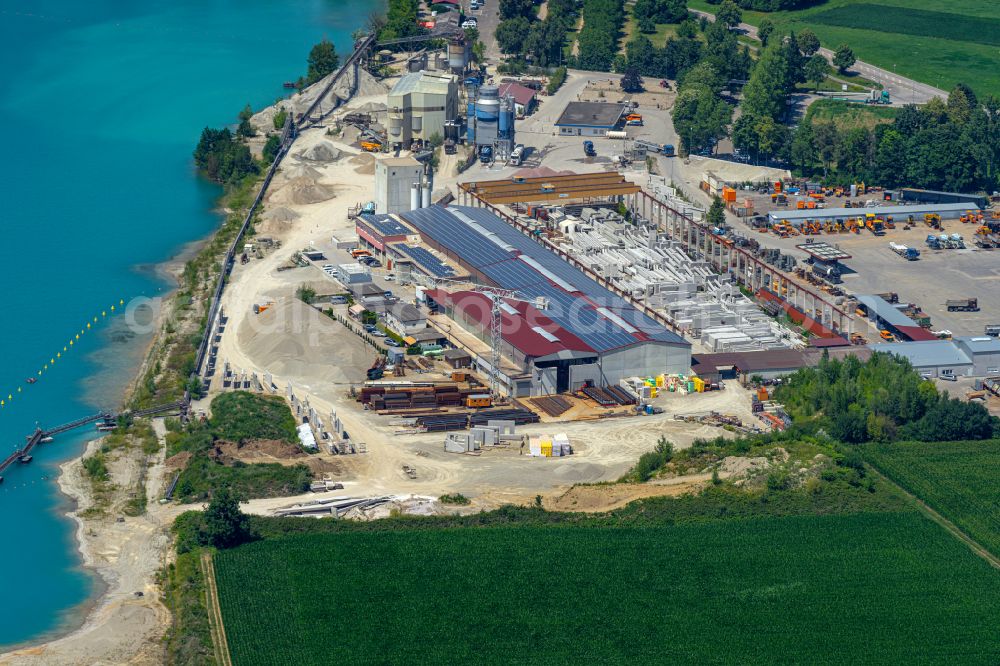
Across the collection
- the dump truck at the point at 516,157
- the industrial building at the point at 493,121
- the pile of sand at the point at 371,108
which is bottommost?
the dump truck at the point at 516,157

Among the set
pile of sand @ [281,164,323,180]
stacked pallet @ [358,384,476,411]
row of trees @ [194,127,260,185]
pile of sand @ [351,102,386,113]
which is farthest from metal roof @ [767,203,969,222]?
stacked pallet @ [358,384,476,411]

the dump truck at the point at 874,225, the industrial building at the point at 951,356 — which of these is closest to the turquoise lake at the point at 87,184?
the industrial building at the point at 951,356

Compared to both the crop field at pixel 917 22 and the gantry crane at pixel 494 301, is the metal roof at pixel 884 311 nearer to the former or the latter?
the gantry crane at pixel 494 301

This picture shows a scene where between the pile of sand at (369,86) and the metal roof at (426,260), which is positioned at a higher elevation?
the pile of sand at (369,86)

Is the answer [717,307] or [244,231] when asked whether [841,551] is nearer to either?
[717,307]

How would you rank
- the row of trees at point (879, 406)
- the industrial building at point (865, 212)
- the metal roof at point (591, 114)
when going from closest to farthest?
the row of trees at point (879, 406) < the industrial building at point (865, 212) < the metal roof at point (591, 114)

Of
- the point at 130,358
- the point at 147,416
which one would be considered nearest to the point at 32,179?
the point at 130,358

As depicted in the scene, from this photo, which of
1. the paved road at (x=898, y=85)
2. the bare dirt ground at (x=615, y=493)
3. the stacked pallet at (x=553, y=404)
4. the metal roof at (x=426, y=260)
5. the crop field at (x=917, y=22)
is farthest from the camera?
the crop field at (x=917, y=22)

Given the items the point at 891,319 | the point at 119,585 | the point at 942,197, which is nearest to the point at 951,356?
the point at 891,319

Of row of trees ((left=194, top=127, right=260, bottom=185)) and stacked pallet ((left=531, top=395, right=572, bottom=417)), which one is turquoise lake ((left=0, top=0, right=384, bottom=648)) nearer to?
row of trees ((left=194, top=127, right=260, bottom=185))
